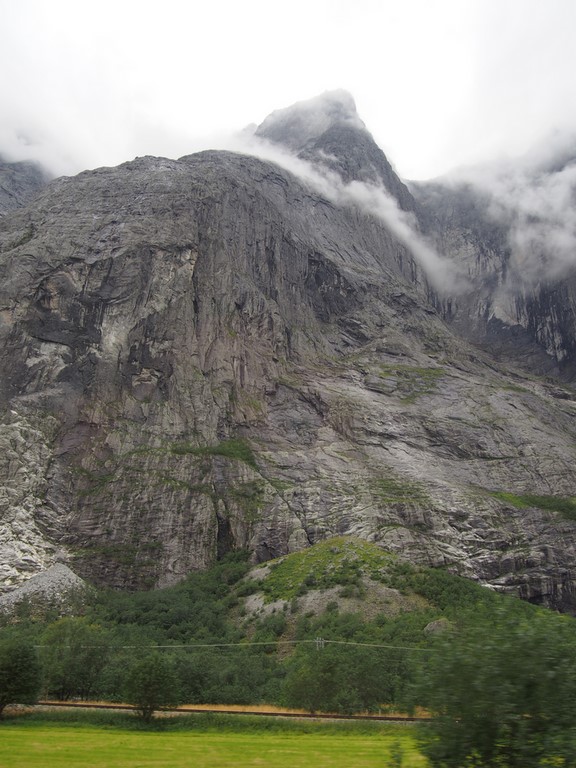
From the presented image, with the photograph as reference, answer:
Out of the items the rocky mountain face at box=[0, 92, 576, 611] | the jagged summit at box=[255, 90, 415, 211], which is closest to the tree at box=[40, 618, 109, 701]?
the rocky mountain face at box=[0, 92, 576, 611]

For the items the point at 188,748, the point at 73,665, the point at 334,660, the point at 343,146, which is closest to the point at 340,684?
the point at 334,660

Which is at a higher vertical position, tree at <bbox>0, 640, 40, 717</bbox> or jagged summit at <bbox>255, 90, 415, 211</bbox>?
jagged summit at <bbox>255, 90, 415, 211</bbox>

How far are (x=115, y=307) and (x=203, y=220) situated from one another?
28.6 meters

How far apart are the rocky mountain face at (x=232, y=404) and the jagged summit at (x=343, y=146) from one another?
42.7 meters

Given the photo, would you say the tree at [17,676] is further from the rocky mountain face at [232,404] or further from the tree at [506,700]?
the tree at [506,700]

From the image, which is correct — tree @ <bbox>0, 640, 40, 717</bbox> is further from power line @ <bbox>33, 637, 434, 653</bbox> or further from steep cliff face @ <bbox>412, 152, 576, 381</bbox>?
Answer: steep cliff face @ <bbox>412, 152, 576, 381</bbox>

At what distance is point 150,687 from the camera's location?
1368 inches

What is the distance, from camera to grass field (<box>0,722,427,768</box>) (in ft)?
70.9

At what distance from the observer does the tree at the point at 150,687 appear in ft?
114

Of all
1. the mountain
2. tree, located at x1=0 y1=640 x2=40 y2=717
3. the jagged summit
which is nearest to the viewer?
tree, located at x1=0 y1=640 x2=40 y2=717

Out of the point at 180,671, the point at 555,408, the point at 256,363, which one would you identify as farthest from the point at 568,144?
the point at 180,671

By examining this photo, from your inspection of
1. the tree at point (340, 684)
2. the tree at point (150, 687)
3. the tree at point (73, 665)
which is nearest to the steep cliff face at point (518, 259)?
the tree at point (340, 684)

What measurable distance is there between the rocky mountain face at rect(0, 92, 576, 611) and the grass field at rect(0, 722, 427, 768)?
39.6 m

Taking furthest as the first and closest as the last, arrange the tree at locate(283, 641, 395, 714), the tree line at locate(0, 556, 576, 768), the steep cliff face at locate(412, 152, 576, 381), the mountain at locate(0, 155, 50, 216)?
1. the steep cliff face at locate(412, 152, 576, 381)
2. the mountain at locate(0, 155, 50, 216)
3. the tree at locate(283, 641, 395, 714)
4. the tree line at locate(0, 556, 576, 768)
